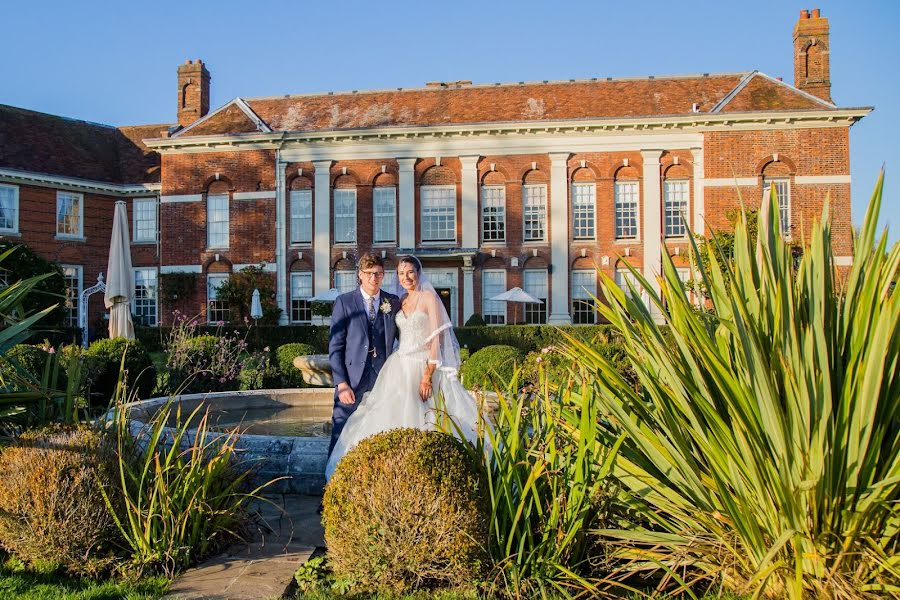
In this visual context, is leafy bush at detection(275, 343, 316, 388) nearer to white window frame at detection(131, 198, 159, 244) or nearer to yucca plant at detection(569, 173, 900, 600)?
yucca plant at detection(569, 173, 900, 600)

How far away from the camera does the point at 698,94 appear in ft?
88.9

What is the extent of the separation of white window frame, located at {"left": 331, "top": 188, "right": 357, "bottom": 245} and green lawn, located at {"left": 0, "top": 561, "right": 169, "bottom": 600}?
24816 mm

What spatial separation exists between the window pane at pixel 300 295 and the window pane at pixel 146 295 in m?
7.17

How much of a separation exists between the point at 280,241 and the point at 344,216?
2.83 metres

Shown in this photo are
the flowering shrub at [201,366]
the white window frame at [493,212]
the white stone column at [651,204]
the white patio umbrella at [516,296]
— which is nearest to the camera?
the flowering shrub at [201,366]

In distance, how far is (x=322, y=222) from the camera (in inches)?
1104

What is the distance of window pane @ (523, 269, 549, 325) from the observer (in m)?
27.1

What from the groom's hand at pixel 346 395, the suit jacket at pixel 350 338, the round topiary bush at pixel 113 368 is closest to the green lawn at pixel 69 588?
the groom's hand at pixel 346 395

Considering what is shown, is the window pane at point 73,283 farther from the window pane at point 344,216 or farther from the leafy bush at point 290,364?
the leafy bush at point 290,364

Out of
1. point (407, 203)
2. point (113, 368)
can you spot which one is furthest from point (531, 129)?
point (113, 368)

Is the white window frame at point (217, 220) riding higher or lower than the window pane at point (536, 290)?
higher

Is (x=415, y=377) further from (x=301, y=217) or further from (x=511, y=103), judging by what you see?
(x=511, y=103)

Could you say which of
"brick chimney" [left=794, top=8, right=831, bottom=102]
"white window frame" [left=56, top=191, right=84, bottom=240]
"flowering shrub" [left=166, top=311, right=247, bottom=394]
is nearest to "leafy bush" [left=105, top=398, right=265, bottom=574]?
"flowering shrub" [left=166, top=311, right=247, bottom=394]

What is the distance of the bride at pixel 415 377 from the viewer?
529 cm
